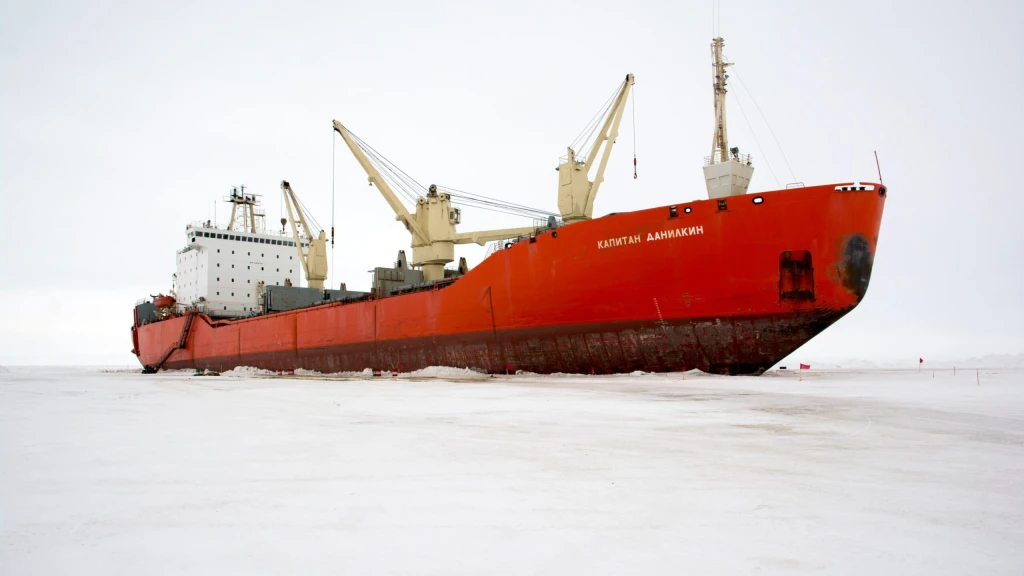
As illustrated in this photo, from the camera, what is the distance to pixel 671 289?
1462 centimetres

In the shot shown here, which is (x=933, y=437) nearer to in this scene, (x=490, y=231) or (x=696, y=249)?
(x=696, y=249)

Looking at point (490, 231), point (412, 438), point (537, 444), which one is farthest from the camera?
point (490, 231)

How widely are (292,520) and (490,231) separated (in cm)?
2154

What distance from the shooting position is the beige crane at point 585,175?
20.6 metres

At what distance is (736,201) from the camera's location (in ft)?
46.6

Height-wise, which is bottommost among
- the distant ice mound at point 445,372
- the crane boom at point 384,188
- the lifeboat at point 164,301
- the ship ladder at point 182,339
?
the distant ice mound at point 445,372

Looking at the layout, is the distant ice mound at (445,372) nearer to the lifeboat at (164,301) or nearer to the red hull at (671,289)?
the red hull at (671,289)

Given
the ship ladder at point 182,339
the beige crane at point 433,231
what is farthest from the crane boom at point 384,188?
the ship ladder at point 182,339

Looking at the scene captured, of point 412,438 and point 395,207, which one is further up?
point 395,207

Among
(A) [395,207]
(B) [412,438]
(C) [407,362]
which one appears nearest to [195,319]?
(A) [395,207]

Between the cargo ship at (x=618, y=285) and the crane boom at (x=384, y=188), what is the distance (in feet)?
0.19

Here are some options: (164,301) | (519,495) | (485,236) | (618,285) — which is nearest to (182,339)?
(164,301)

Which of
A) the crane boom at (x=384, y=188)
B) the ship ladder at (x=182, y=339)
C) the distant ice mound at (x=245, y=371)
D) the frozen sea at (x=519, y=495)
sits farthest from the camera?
the ship ladder at (x=182, y=339)

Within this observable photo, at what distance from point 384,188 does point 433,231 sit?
324cm
